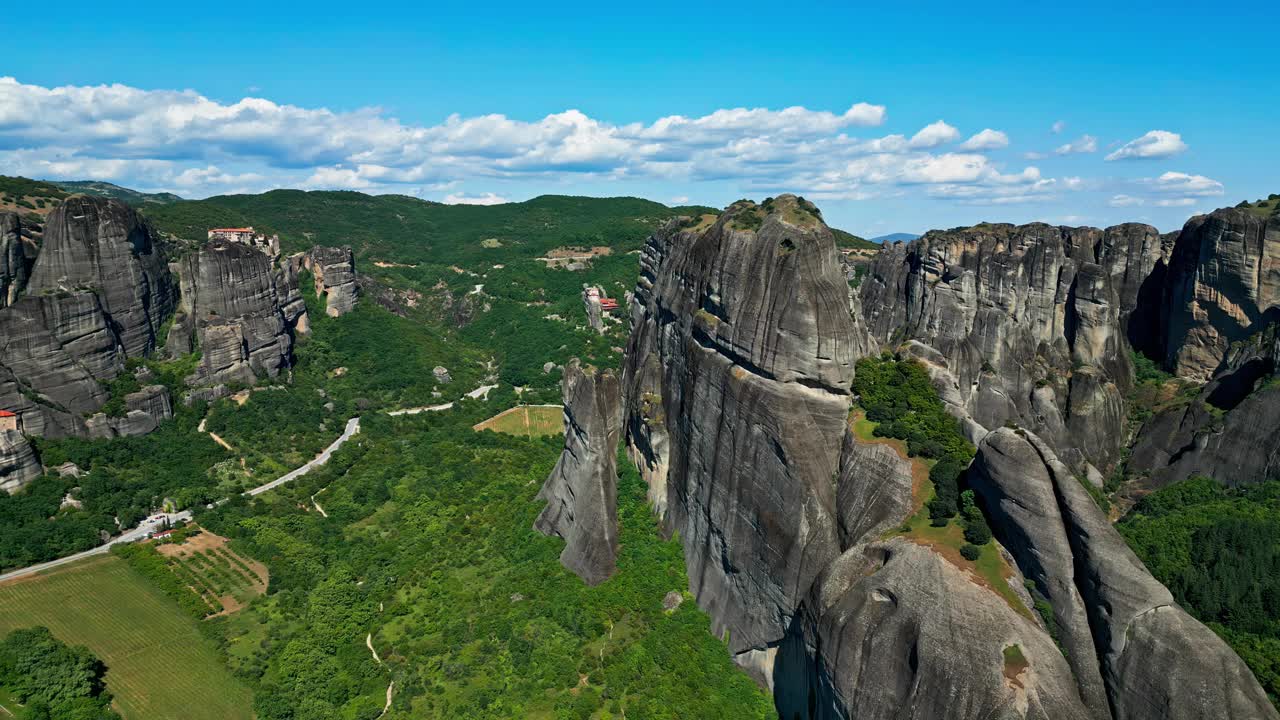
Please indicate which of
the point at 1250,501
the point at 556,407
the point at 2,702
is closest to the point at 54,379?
the point at 2,702

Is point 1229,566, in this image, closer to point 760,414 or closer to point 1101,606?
point 1101,606

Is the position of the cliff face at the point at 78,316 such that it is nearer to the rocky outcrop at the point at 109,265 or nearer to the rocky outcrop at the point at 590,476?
the rocky outcrop at the point at 109,265

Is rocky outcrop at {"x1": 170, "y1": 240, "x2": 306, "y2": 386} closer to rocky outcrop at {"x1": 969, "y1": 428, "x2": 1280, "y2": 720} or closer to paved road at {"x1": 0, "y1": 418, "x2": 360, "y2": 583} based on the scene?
paved road at {"x1": 0, "y1": 418, "x2": 360, "y2": 583}

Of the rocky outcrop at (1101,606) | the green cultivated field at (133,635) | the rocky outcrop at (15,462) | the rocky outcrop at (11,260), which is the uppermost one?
the rocky outcrop at (11,260)

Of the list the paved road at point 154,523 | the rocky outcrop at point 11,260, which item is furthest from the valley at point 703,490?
the paved road at point 154,523

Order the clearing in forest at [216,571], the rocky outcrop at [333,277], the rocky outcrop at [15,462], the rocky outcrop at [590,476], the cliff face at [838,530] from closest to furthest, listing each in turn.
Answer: the cliff face at [838,530] < the rocky outcrop at [590,476] < the clearing in forest at [216,571] < the rocky outcrop at [15,462] < the rocky outcrop at [333,277]

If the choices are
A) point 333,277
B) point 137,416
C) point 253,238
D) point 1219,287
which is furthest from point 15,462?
point 1219,287
